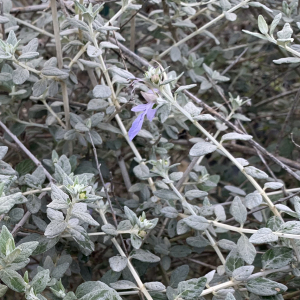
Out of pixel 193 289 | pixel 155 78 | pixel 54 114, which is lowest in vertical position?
pixel 193 289

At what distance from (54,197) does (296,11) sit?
2.86 feet

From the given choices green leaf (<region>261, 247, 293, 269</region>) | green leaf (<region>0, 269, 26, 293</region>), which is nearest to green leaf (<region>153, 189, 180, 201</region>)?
green leaf (<region>261, 247, 293, 269</region>)

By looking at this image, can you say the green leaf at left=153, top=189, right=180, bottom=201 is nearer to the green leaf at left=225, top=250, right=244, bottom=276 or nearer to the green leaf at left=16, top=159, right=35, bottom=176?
the green leaf at left=225, top=250, right=244, bottom=276

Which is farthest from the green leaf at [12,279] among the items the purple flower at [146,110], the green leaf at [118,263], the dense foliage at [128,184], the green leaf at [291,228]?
the green leaf at [291,228]

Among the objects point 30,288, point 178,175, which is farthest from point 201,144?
point 30,288

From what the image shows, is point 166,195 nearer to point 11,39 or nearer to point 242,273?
point 242,273

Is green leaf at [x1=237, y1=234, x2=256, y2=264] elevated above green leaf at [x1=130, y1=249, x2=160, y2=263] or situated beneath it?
elevated above

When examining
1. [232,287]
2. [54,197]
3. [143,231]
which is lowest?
[232,287]

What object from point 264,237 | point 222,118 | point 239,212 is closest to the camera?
point 264,237

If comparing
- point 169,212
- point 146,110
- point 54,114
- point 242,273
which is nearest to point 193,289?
point 242,273

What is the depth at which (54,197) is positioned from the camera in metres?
0.67

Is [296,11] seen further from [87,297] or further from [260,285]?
[87,297]

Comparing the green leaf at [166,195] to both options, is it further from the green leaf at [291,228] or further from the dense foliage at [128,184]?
the green leaf at [291,228]

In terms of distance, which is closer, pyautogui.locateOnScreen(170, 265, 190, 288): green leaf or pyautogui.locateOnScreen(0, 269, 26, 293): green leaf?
pyautogui.locateOnScreen(0, 269, 26, 293): green leaf
